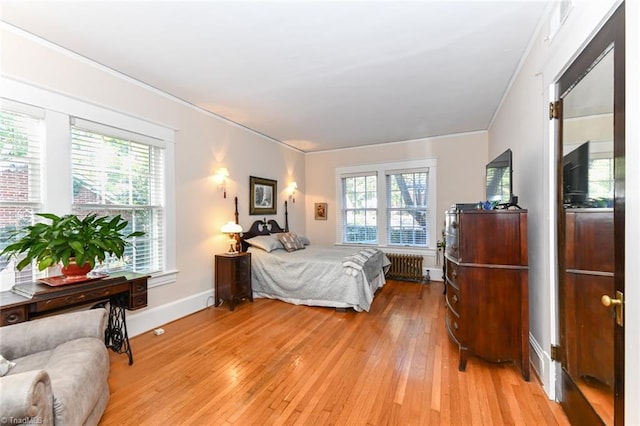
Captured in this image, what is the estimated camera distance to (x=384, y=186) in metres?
5.52

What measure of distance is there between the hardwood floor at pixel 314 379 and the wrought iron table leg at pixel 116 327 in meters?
0.11

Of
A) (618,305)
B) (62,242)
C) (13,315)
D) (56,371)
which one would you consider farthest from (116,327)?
(618,305)

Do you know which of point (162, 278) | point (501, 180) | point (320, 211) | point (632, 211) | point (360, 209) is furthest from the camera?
point (320, 211)

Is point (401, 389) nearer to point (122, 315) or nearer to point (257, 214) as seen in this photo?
point (122, 315)

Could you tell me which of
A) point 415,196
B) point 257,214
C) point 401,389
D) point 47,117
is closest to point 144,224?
point 47,117

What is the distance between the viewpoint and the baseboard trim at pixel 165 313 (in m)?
2.88

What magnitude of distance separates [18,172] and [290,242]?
317 centimetres

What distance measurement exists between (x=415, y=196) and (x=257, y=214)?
300 centimetres

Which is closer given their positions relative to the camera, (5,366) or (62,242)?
(5,366)

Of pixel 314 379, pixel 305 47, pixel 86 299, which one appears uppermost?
pixel 305 47

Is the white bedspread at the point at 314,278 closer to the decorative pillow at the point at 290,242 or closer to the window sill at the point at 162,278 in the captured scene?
the decorative pillow at the point at 290,242

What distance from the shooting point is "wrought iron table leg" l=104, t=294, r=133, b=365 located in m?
2.46

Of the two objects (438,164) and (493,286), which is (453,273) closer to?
(493,286)

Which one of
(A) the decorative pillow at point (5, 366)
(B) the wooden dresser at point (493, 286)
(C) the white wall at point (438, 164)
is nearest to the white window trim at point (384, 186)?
(C) the white wall at point (438, 164)
